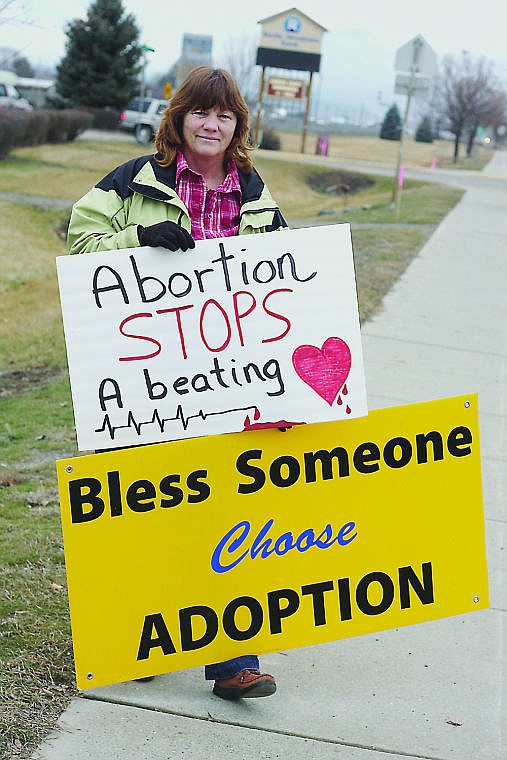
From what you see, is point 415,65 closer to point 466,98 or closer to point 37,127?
point 37,127

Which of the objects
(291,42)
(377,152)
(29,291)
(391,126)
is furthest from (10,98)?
(391,126)

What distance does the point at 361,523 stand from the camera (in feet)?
10.5

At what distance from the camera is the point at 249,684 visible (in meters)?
3.10

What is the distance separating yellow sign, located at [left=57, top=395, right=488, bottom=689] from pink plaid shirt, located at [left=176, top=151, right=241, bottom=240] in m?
0.65

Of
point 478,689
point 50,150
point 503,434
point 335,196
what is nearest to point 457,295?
point 503,434

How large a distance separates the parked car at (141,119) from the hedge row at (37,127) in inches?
77.7

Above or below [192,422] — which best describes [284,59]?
above

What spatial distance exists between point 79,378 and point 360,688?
53.5 inches

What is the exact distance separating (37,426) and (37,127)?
27.0 meters

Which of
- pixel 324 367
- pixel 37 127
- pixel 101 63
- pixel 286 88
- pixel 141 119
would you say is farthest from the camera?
pixel 101 63

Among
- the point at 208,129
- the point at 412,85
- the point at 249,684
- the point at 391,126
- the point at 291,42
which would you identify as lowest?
the point at 249,684

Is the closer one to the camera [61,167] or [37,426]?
[37,426]

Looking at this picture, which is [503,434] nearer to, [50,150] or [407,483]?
[407,483]

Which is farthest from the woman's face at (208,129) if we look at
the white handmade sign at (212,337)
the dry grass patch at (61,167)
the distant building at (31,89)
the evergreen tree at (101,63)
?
the distant building at (31,89)
